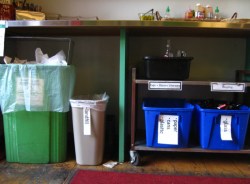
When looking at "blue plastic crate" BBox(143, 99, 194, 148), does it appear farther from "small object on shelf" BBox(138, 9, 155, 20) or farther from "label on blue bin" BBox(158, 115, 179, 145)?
"small object on shelf" BBox(138, 9, 155, 20)

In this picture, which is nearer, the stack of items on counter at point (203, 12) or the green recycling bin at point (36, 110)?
the green recycling bin at point (36, 110)

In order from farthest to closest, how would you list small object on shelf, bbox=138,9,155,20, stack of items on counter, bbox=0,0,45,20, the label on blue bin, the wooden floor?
small object on shelf, bbox=138,9,155,20
stack of items on counter, bbox=0,0,45,20
the label on blue bin
the wooden floor

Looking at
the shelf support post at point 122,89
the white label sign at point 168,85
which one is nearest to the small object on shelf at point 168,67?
the white label sign at point 168,85

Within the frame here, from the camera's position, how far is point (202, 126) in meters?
1.44

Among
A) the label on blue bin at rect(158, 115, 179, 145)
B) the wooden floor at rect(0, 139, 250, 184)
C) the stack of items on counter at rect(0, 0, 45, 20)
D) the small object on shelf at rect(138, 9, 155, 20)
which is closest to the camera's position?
the wooden floor at rect(0, 139, 250, 184)

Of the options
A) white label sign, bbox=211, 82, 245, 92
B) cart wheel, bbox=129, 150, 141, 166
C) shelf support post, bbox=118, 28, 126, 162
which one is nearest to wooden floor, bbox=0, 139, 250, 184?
cart wheel, bbox=129, 150, 141, 166

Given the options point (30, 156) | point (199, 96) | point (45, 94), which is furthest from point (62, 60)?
point (199, 96)

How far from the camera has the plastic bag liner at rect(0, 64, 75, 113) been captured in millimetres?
1377

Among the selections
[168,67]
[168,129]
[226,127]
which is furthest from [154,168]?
[168,67]

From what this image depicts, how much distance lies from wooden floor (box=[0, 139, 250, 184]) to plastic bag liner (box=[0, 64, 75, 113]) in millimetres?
352

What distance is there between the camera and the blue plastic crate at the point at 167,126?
4.64ft

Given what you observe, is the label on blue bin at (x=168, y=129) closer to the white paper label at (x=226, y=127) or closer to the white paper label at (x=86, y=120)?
the white paper label at (x=226, y=127)

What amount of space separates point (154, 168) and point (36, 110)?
0.78m

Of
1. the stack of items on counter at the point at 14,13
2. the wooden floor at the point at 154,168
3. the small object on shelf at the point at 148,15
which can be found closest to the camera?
the wooden floor at the point at 154,168
